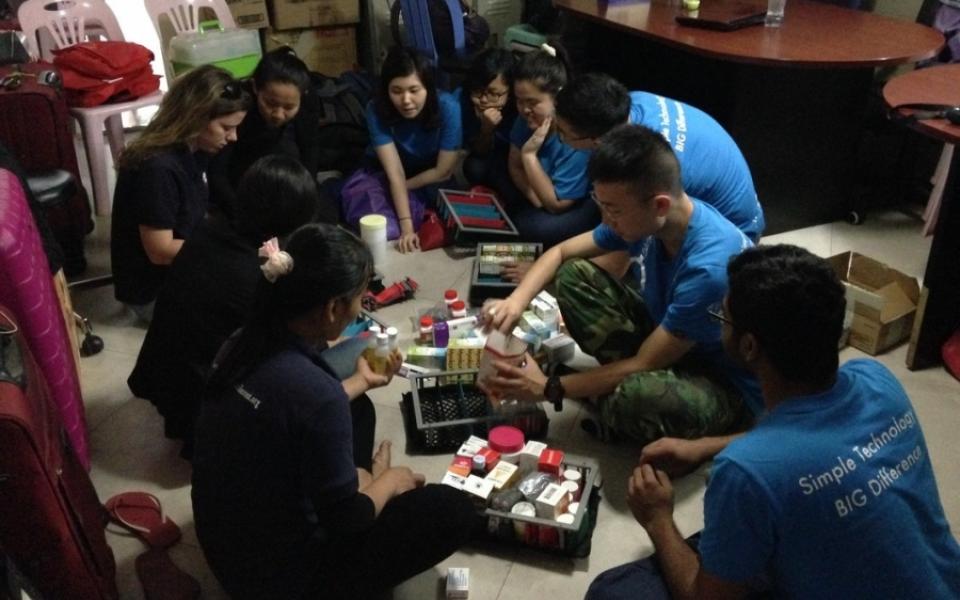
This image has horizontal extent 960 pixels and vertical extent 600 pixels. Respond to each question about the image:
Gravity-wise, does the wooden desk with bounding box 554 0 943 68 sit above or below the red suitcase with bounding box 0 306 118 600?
above

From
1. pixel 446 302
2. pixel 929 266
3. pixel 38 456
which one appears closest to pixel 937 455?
pixel 929 266

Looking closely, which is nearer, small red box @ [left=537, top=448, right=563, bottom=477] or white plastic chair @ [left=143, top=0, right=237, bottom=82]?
small red box @ [left=537, top=448, right=563, bottom=477]

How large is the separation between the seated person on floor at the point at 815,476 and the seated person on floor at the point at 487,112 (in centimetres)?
207

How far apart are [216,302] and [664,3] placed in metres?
2.69

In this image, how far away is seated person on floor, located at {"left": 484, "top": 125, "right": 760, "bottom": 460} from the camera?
1.87m

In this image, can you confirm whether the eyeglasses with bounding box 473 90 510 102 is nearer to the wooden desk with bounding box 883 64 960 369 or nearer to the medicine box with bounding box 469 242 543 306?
the medicine box with bounding box 469 242 543 306

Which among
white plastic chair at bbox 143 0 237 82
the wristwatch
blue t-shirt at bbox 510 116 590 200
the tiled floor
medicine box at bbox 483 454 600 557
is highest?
white plastic chair at bbox 143 0 237 82

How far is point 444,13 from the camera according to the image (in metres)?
3.88

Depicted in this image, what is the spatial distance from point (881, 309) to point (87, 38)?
11.4ft

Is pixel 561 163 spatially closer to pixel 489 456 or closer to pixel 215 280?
pixel 489 456

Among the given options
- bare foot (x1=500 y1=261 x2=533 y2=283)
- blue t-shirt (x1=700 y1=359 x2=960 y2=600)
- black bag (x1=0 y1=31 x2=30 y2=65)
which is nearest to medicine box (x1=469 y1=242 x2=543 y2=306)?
bare foot (x1=500 y1=261 x2=533 y2=283)

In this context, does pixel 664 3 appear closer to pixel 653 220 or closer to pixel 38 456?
pixel 653 220

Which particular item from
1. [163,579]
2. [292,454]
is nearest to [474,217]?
[163,579]

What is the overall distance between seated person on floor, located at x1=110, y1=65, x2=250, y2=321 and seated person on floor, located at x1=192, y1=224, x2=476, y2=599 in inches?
42.9
